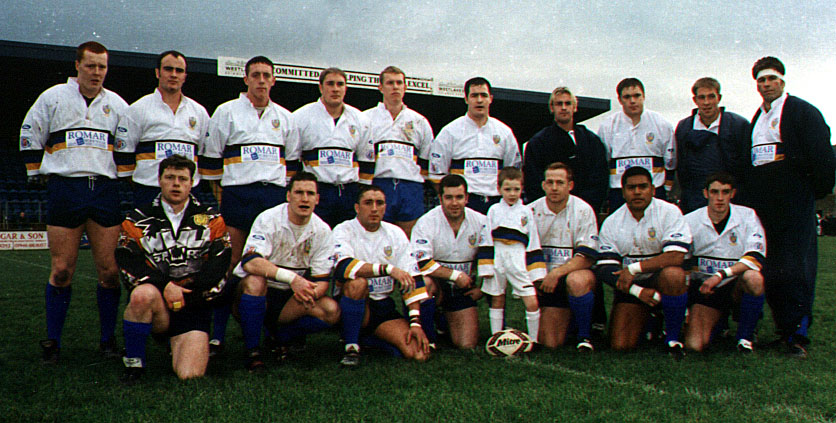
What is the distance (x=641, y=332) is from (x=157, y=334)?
10.8 feet

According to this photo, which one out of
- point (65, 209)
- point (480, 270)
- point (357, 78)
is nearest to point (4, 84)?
point (357, 78)

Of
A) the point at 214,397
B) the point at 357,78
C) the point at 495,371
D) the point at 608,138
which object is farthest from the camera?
the point at 357,78

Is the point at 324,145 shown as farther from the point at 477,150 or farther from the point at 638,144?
the point at 638,144

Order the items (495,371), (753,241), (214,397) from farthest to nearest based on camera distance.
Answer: (753,241), (495,371), (214,397)

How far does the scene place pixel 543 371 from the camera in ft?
12.3

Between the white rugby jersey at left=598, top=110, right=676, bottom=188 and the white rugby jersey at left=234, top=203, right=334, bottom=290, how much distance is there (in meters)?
2.65

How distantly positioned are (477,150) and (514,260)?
128 centimetres

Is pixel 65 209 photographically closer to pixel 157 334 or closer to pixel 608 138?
pixel 157 334

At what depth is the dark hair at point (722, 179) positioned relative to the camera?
14.9 ft

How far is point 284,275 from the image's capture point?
3855 mm

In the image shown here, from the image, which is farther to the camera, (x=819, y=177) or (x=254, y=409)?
(x=819, y=177)

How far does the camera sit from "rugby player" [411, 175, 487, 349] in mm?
4543

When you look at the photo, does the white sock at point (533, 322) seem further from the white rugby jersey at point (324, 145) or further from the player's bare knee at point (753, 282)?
the white rugby jersey at point (324, 145)

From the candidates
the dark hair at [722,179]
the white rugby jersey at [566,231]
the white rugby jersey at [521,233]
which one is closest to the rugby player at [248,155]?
the white rugby jersey at [521,233]
